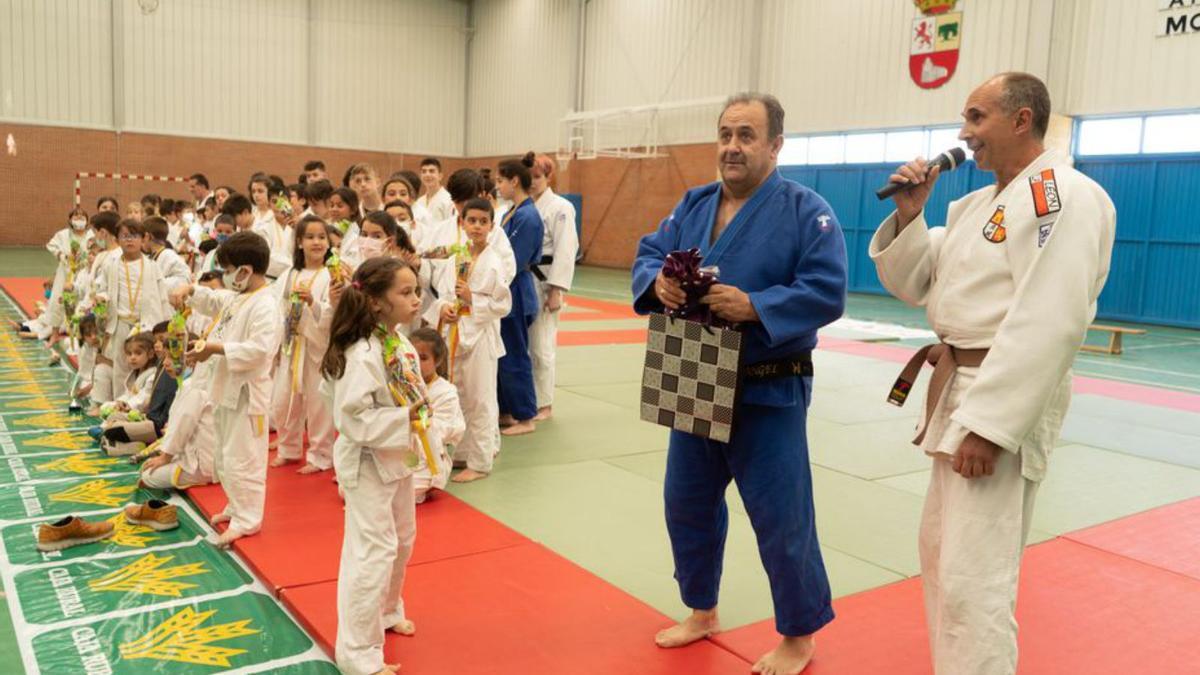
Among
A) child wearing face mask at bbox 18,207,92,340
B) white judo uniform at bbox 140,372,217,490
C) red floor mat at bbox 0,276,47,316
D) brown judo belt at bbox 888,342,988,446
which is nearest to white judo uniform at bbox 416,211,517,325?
white judo uniform at bbox 140,372,217,490

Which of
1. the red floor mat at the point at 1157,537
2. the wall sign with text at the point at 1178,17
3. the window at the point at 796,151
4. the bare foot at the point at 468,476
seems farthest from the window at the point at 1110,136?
the bare foot at the point at 468,476

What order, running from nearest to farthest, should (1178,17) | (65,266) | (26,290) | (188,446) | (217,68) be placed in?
1. (188,446)
2. (65,266)
3. (1178,17)
4. (26,290)
5. (217,68)

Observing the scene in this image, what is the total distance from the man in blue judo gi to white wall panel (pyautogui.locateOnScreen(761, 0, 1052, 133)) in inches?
556

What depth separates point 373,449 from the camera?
3.10 m

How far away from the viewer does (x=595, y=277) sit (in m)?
21.5

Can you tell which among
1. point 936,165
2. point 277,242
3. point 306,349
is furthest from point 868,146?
point 936,165

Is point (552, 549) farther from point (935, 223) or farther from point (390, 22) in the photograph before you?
point (390, 22)

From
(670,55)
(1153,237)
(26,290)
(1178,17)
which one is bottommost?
(26,290)

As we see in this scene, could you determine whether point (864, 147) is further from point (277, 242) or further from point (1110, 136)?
point (277, 242)

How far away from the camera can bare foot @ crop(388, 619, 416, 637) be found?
3291 mm

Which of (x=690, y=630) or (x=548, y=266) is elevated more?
(x=548, y=266)

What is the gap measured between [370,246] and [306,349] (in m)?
0.88

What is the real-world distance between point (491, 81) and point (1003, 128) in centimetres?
2584

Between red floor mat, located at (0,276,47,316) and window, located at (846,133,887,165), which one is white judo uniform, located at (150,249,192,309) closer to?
red floor mat, located at (0,276,47,316)
